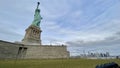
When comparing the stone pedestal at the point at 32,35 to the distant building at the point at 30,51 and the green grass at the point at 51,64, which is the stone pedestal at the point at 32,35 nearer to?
the distant building at the point at 30,51

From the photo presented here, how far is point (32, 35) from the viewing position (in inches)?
2141

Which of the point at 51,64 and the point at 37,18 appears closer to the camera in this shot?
the point at 51,64

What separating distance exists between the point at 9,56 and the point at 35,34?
18.1 metres

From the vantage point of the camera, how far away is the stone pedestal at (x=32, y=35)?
53.3 metres

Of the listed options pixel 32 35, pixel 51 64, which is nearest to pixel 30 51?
pixel 32 35

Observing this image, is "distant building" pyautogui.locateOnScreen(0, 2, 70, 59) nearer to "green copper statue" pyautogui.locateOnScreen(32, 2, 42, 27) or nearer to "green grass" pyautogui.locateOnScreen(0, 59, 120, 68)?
"green grass" pyautogui.locateOnScreen(0, 59, 120, 68)

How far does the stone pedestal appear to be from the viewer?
53.3 metres

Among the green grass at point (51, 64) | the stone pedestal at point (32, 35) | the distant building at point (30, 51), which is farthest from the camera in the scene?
the stone pedestal at point (32, 35)

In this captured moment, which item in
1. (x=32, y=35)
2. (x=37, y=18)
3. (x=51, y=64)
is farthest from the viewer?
(x=37, y=18)

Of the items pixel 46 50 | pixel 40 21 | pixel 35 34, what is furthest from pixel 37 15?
pixel 46 50

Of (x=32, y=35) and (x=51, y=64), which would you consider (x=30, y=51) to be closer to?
(x=32, y=35)

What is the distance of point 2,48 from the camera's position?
3894cm

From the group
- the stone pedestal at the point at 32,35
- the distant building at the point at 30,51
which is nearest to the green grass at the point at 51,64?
the distant building at the point at 30,51

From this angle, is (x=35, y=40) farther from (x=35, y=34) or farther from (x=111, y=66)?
(x=111, y=66)
